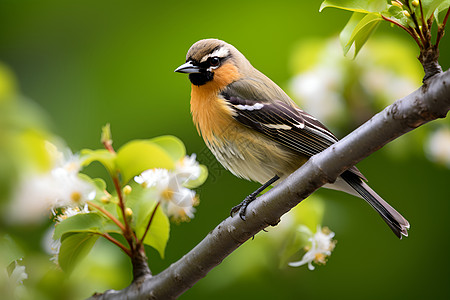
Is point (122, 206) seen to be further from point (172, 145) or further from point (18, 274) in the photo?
point (18, 274)

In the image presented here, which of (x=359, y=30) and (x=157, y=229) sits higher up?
(x=359, y=30)

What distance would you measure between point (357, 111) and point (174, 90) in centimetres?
104

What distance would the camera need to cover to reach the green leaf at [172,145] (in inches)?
56.1

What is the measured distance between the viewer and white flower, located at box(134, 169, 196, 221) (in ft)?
4.70

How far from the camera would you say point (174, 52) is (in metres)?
2.90

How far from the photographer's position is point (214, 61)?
196 cm

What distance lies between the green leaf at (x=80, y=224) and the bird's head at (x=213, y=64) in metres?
0.60

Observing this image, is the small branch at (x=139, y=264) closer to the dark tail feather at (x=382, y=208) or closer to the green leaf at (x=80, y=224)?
the green leaf at (x=80, y=224)

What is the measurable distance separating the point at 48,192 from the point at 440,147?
1.96 m

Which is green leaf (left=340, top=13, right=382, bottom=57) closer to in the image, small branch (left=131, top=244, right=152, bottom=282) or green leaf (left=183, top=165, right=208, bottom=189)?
green leaf (left=183, top=165, right=208, bottom=189)

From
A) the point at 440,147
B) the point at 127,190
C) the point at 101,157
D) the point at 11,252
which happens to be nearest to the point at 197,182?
the point at 127,190

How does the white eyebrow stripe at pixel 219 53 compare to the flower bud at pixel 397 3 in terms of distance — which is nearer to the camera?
the flower bud at pixel 397 3

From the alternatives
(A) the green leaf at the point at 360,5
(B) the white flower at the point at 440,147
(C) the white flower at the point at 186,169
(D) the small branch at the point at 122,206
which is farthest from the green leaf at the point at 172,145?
(B) the white flower at the point at 440,147

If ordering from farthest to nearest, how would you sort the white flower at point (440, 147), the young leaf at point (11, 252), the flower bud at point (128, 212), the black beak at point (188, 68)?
1. the white flower at point (440, 147)
2. the black beak at point (188, 68)
3. the flower bud at point (128, 212)
4. the young leaf at point (11, 252)
